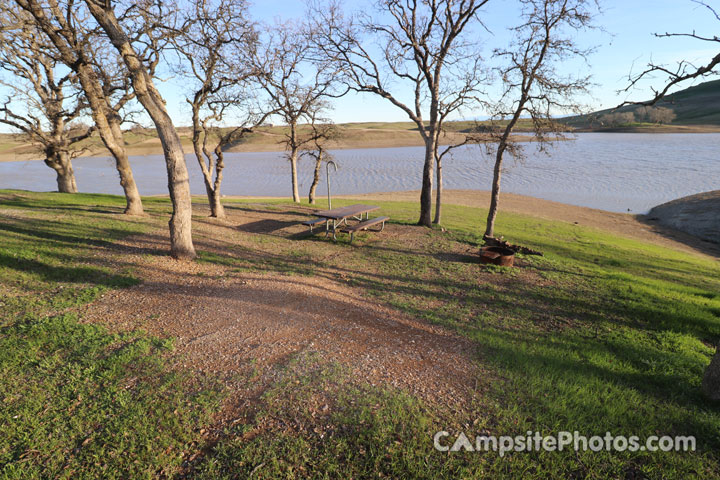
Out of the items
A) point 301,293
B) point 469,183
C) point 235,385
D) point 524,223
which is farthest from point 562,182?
point 235,385

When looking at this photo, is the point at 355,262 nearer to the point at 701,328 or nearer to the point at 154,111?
the point at 154,111

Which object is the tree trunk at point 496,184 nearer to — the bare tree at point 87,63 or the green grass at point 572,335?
the green grass at point 572,335

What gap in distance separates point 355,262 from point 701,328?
701cm

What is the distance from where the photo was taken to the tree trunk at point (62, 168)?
739 inches

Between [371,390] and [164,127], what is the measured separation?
697 cm

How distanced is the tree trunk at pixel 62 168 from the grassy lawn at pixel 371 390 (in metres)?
14.0

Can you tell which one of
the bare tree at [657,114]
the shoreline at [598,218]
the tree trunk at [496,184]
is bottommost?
the shoreline at [598,218]

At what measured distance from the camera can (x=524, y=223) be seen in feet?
57.1

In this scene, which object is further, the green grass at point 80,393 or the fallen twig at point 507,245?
the fallen twig at point 507,245

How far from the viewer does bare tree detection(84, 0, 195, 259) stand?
6.85m

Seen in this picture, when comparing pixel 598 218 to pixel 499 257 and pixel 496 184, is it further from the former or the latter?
pixel 499 257

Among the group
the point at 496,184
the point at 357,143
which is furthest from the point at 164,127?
the point at 357,143

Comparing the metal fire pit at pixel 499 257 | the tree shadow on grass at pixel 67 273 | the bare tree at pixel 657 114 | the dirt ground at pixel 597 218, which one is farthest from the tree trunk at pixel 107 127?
the dirt ground at pixel 597 218

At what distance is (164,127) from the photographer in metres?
7.43
